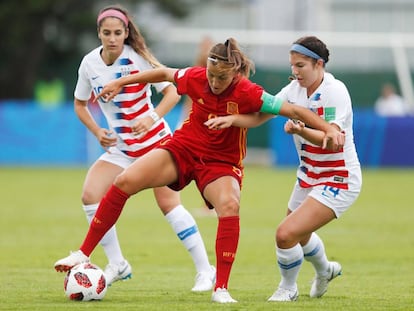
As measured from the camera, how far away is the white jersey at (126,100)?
9328 millimetres

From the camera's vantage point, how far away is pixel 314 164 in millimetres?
8367

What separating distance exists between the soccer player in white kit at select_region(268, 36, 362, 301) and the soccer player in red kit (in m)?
0.29

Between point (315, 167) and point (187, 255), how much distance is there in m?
4.04

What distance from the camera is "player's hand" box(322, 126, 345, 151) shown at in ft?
25.8

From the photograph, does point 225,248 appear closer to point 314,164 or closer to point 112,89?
point 314,164

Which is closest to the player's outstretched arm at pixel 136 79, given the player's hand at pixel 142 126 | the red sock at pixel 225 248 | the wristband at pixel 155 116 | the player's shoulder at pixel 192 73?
the player's shoulder at pixel 192 73

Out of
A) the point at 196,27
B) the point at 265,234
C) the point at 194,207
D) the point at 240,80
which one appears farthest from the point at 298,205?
the point at 196,27

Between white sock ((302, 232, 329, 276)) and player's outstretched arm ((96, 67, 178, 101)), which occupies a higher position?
player's outstretched arm ((96, 67, 178, 101))

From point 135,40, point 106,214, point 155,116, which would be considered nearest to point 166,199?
point 155,116

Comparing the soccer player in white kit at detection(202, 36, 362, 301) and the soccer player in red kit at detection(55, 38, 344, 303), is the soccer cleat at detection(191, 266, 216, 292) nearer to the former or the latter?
the soccer player in white kit at detection(202, 36, 362, 301)

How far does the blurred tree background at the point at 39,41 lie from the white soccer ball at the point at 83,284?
23471 mm

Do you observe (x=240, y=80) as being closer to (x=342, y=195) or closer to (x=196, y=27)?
(x=342, y=195)

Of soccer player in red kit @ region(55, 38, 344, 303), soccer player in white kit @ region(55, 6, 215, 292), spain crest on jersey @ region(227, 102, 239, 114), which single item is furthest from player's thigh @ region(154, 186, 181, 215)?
spain crest on jersey @ region(227, 102, 239, 114)

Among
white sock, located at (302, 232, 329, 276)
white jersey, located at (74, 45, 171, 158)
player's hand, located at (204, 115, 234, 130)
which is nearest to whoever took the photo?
player's hand, located at (204, 115, 234, 130)
